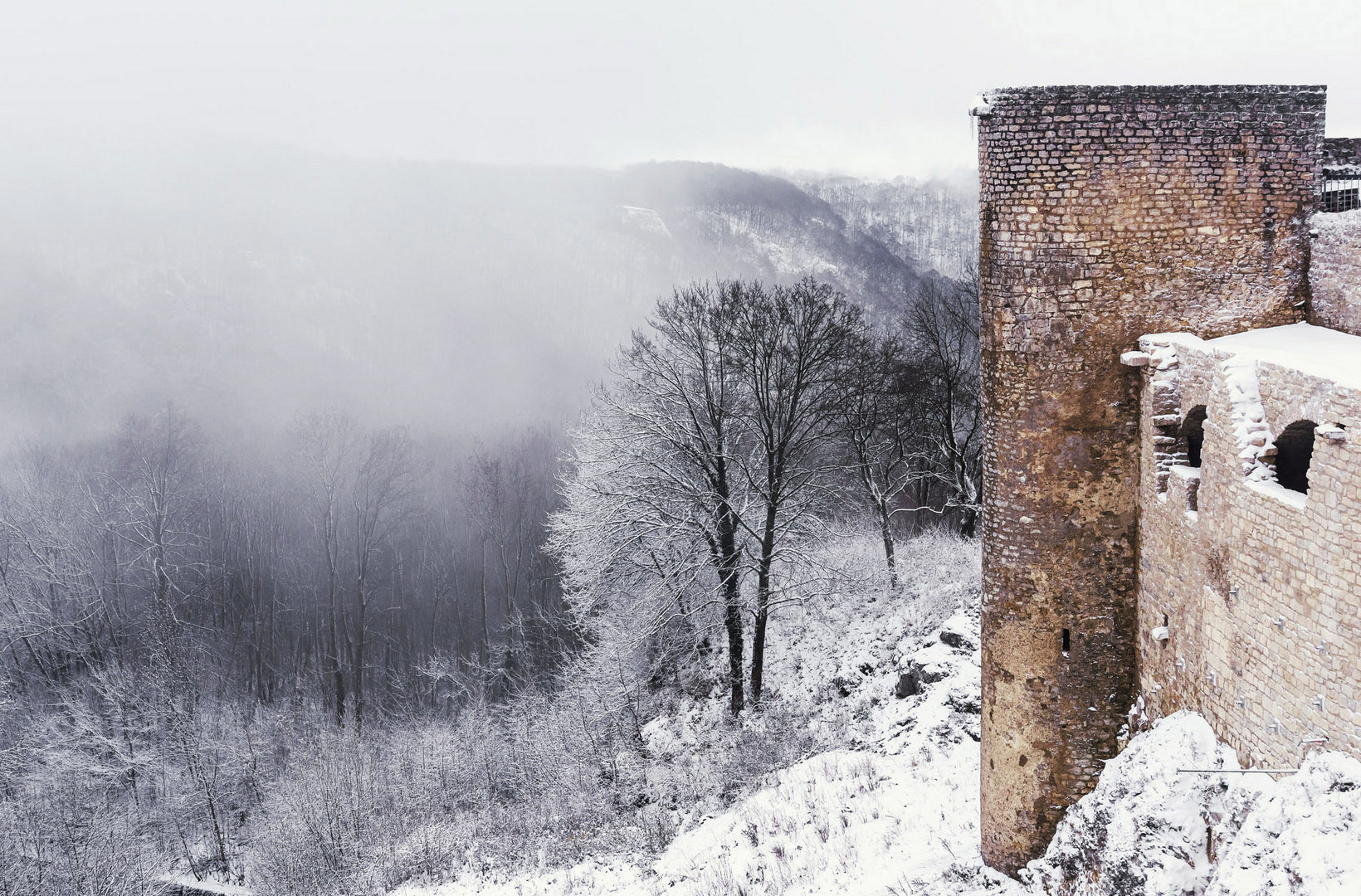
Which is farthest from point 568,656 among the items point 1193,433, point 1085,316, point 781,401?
point 1193,433

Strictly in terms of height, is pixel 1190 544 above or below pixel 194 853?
above

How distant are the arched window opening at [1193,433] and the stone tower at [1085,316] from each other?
1.64ft

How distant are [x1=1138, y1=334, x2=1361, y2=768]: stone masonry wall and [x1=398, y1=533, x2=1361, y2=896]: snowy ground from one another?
0.33 m

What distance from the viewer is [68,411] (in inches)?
1815

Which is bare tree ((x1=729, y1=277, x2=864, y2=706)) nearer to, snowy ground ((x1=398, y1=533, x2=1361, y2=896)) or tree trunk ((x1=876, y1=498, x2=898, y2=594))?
snowy ground ((x1=398, y1=533, x2=1361, y2=896))

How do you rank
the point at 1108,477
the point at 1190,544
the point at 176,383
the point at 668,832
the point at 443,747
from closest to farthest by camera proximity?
1. the point at 1190,544
2. the point at 1108,477
3. the point at 668,832
4. the point at 443,747
5. the point at 176,383

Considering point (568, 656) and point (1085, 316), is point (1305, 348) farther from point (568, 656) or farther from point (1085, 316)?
point (568, 656)

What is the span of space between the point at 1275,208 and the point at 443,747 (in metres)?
Result: 22.6

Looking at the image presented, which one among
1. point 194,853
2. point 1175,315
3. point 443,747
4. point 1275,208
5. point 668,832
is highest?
point 1275,208

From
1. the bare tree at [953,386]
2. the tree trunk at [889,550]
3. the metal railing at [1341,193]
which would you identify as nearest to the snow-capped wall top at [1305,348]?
the metal railing at [1341,193]

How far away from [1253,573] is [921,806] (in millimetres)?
7087

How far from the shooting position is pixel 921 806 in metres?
11.8

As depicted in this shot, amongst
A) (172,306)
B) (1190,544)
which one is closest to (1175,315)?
(1190,544)

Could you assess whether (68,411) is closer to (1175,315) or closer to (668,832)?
(668,832)
